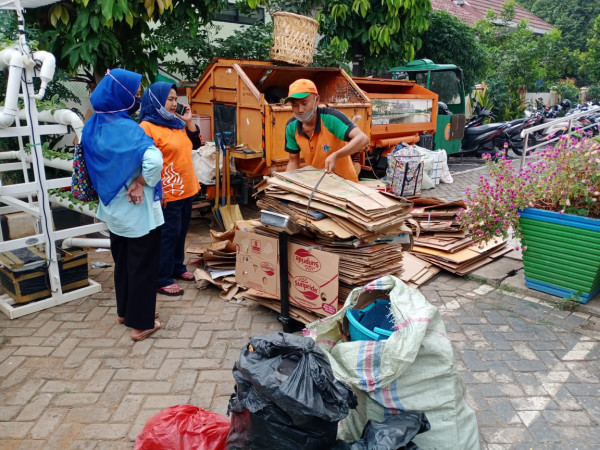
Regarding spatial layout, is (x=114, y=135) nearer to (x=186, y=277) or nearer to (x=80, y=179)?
(x=80, y=179)

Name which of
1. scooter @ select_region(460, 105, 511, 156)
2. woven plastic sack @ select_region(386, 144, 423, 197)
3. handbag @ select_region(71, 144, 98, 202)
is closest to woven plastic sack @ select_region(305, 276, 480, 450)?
handbag @ select_region(71, 144, 98, 202)

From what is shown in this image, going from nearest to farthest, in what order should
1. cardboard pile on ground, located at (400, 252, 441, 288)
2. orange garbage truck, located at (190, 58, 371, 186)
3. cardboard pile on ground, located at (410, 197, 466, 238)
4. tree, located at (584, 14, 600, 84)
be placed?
cardboard pile on ground, located at (400, 252, 441, 288) < cardboard pile on ground, located at (410, 197, 466, 238) < orange garbage truck, located at (190, 58, 371, 186) < tree, located at (584, 14, 600, 84)

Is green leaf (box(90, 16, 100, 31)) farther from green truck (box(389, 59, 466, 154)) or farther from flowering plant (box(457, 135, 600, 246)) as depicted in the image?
green truck (box(389, 59, 466, 154))

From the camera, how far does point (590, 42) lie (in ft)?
77.5

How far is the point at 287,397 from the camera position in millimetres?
1811

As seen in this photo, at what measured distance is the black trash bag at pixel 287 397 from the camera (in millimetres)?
1833

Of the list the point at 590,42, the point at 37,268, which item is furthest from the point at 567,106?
the point at 37,268

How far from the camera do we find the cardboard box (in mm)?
3389

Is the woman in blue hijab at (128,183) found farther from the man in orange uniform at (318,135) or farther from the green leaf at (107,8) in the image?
the green leaf at (107,8)

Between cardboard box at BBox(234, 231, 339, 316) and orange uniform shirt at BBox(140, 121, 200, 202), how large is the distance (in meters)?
0.72

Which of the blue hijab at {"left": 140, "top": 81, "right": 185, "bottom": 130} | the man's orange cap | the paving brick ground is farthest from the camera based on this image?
the blue hijab at {"left": 140, "top": 81, "right": 185, "bottom": 130}

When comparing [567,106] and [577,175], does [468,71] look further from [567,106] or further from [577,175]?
[577,175]

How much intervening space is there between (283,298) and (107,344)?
133 cm

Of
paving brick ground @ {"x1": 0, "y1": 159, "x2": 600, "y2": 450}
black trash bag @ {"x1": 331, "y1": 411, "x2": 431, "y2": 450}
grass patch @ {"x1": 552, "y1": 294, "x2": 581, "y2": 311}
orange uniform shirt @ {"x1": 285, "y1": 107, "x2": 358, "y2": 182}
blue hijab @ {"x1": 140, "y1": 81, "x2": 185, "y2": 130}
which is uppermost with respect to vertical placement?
blue hijab @ {"x1": 140, "y1": 81, "x2": 185, "y2": 130}
